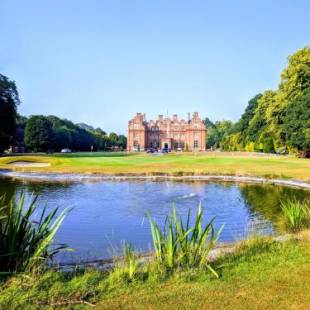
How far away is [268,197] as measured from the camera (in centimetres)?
1669

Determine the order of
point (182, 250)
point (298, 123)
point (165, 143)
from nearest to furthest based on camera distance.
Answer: point (182, 250), point (298, 123), point (165, 143)

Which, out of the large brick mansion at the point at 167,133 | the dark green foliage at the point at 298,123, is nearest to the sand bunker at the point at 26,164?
the dark green foliage at the point at 298,123

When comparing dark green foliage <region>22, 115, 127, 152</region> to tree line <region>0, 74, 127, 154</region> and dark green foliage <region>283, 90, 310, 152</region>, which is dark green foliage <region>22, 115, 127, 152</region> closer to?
tree line <region>0, 74, 127, 154</region>

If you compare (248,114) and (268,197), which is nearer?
(268,197)

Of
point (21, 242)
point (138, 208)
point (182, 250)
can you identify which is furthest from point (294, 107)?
point (21, 242)

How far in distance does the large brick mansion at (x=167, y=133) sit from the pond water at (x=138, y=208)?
9226cm

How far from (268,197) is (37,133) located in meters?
67.2

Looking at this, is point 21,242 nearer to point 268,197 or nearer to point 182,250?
point 182,250

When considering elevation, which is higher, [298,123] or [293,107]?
[293,107]

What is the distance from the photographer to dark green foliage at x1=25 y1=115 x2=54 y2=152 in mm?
78000

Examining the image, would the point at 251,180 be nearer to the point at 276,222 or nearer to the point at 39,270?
the point at 276,222

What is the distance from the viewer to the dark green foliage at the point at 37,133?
78.0 m

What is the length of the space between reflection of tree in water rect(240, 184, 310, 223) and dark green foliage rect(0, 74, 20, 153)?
32218 mm

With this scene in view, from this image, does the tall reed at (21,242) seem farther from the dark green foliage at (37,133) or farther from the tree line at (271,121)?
the dark green foliage at (37,133)
